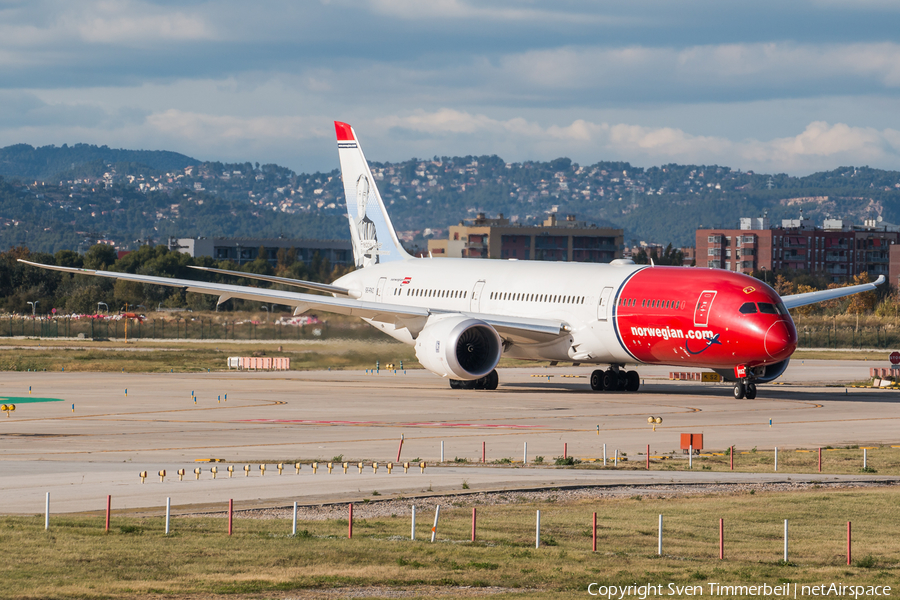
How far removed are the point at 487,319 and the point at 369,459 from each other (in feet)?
69.1

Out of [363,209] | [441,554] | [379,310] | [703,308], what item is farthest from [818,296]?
[441,554]

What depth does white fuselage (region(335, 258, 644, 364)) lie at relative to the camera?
160 feet

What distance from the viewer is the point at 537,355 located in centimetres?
5109

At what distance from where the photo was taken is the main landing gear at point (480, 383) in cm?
5241

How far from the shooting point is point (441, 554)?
60.6ft

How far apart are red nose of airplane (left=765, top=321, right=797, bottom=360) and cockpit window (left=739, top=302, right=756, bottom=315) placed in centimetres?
93

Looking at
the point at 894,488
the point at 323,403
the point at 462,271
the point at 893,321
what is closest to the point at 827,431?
the point at 894,488

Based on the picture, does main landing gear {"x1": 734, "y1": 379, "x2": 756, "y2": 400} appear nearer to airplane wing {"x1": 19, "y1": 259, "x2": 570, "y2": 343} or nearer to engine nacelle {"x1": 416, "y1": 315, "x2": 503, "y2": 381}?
airplane wing {"x1": 19, "y1": 259, "x2": 570, "y2": 343}

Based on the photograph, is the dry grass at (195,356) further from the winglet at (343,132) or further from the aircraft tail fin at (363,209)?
the winglet at (343,132)

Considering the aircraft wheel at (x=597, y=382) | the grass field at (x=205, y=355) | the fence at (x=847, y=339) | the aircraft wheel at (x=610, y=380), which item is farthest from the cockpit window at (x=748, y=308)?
the fence at (x=847, y=339)

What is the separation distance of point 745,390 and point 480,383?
38.8ft

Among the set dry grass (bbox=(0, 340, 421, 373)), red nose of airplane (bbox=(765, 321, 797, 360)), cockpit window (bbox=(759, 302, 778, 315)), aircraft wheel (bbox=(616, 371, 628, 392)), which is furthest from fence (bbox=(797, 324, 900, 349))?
cockpit window (bbox=(759, 302, 778, 315))

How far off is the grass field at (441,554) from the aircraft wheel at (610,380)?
28737 millimetres

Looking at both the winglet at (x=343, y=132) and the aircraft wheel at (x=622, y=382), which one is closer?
the aircraft wheel at (x=622, y=382)
